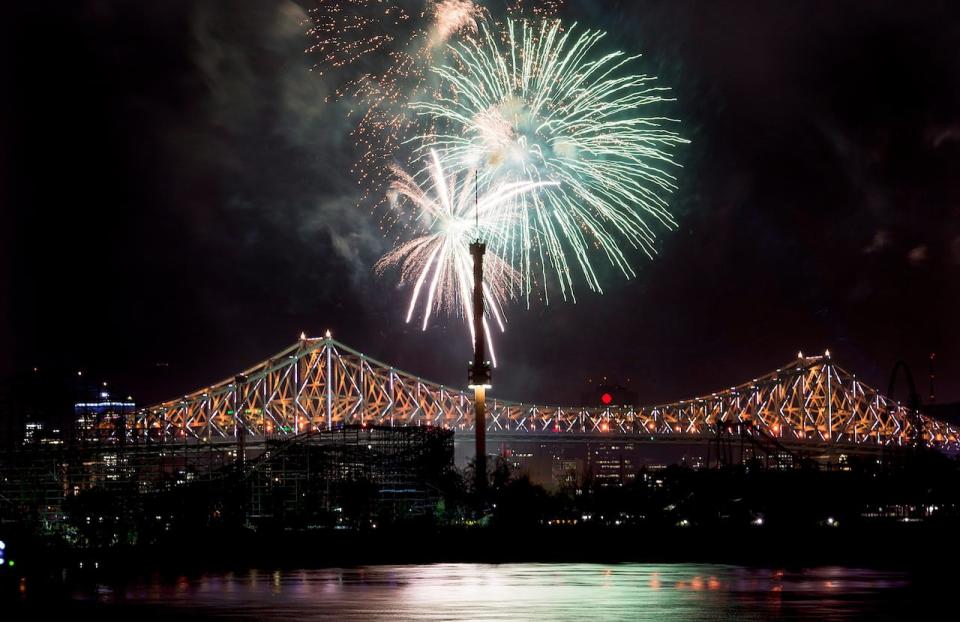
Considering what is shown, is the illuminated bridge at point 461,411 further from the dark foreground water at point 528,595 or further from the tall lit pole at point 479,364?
the dark foreground water at point 528,595

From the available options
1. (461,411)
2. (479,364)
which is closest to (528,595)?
(479,364)

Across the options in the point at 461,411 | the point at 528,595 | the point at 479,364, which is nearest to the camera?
the point at 528,595

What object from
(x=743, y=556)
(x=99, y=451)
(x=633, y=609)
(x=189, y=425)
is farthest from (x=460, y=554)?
(x=189, y=425)

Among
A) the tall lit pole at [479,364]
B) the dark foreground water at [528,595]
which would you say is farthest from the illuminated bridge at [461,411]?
the dark foreground water at [528,595]

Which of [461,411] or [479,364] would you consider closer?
[479,364]

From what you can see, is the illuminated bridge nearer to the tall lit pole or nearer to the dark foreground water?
the tall lit pole

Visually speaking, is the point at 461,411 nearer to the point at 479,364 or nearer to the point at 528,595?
the point at 479,364

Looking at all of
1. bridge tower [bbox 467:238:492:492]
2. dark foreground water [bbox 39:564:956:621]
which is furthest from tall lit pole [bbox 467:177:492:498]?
dark foreground water [bbox 39:564:956:621]

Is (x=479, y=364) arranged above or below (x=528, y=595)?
above
